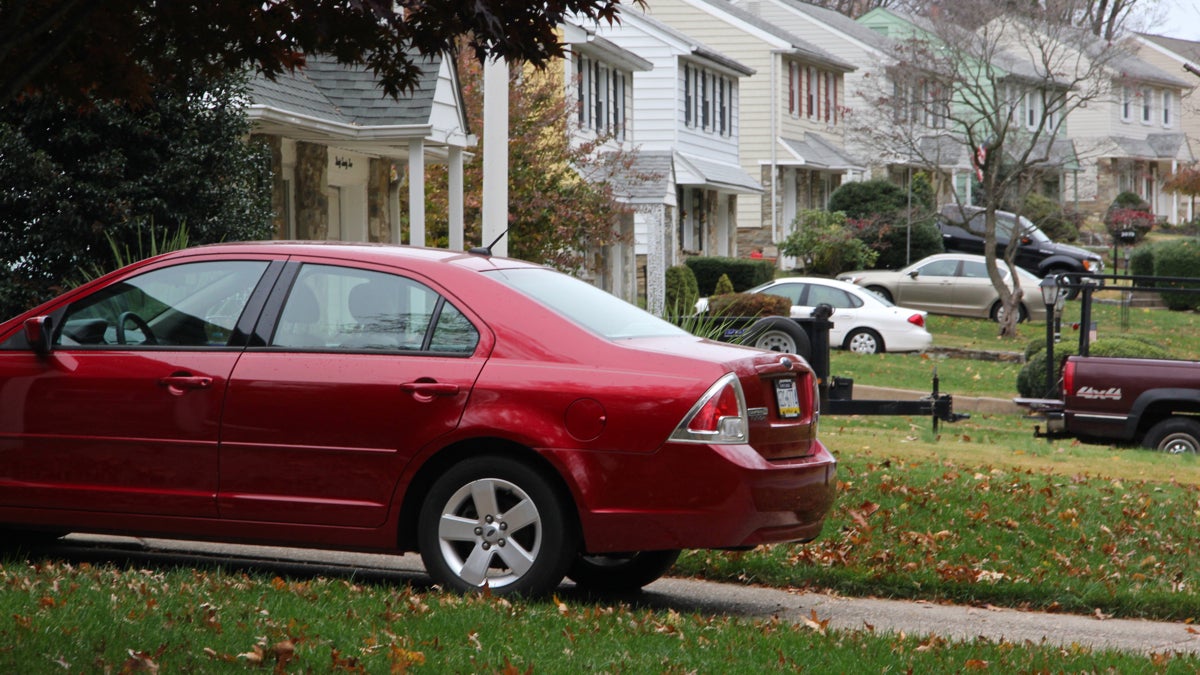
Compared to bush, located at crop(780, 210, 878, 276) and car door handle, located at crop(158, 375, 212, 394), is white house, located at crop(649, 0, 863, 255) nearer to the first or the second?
bush, located at crop(780, 210, 878, 276)

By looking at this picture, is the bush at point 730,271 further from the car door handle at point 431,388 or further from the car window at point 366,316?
the car door handle at point 431,388

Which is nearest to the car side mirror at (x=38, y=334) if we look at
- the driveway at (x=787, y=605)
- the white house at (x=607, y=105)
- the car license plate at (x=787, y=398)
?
the driveway at (x=787, y=605)

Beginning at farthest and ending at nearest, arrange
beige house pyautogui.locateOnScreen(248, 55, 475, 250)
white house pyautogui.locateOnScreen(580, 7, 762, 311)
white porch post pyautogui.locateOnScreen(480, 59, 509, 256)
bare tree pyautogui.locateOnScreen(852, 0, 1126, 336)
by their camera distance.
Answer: white house pyautogui.locateOnScreen(580, 7, 762, 311)
bare tree pyautogui.locateOnScreen(852, 0, 1126, 336)
beige house pyautogui.locateOnScreen(248, 55, 475, 250)
white porch post pyautogui.locateOnScreen(480, 59, 509, 256)

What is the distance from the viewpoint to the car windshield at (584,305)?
719 centimetres

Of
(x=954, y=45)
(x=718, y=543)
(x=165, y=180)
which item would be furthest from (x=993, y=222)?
(x=718, y=543)

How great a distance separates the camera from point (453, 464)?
22.9ft

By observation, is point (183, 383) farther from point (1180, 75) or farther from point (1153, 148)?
point (1180, 75)

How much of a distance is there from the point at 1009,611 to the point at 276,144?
13.2m

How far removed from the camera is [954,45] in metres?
34.6

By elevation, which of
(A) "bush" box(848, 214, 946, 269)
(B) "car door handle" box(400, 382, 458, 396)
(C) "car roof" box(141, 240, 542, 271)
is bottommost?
(B) "car door handle" box(400, 382, 458, 396)

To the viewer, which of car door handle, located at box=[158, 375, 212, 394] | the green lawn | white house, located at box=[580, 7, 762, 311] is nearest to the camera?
the green lawn

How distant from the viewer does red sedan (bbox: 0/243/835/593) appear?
22.0 feet

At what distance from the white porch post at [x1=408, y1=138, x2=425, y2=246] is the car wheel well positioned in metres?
12.5

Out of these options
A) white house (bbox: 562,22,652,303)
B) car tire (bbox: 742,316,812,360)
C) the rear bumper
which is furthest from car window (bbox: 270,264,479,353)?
white house (bbox: 562,22,652,303)
